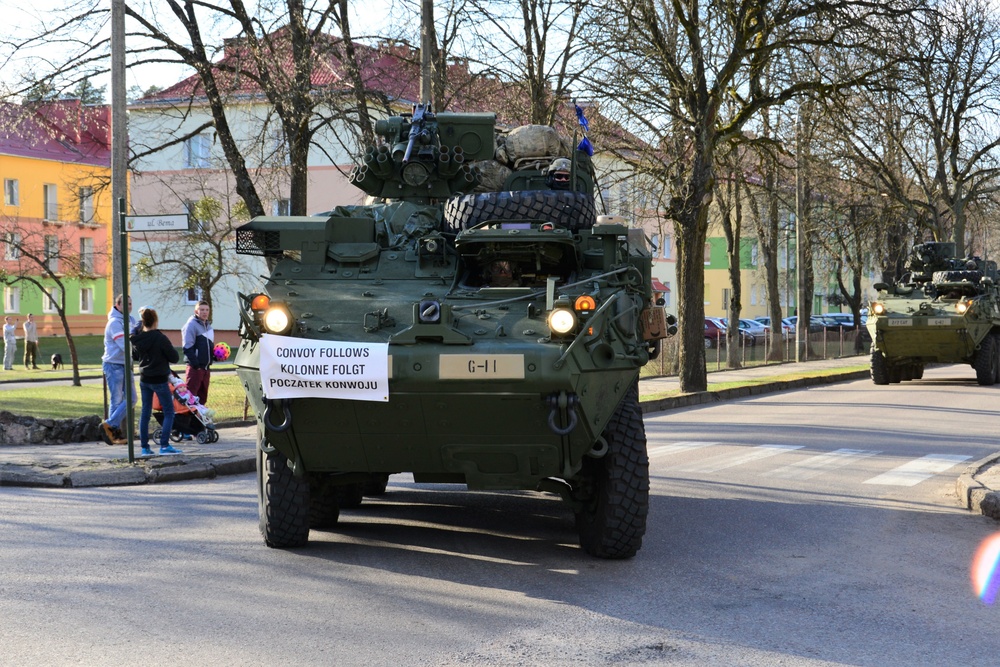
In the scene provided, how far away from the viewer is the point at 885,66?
813 inches

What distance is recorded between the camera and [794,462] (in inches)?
522

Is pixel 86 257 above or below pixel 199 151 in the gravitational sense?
below

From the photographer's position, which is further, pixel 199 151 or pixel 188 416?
pixel 199 151

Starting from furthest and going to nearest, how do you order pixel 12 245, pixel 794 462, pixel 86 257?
pixel 86 257
pixel 12 245
pixel 794 462

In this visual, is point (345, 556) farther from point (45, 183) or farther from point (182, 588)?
point (45, 183)

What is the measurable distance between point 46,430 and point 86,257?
36.8 metres

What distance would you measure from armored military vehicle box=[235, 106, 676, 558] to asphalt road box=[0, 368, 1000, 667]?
19.9 inches

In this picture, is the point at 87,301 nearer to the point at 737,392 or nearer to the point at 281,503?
the point at 737,392

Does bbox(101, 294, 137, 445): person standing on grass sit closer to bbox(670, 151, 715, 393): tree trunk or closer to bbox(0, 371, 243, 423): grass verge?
bbox(0, 371, 243, 423): grass verge

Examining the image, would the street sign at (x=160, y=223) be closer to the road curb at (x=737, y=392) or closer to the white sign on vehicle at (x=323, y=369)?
the white sign on vehicle at (x=323, y=369)

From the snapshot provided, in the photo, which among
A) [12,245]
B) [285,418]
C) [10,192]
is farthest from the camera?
[10,192]

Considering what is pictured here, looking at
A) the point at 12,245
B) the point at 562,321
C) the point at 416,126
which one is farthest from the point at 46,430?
the point at 12,245

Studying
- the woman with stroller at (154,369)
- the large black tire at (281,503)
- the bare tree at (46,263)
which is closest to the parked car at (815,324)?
the bare tree at (46,263)

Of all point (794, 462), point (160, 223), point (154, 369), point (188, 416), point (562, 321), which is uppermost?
point (160, 223)
